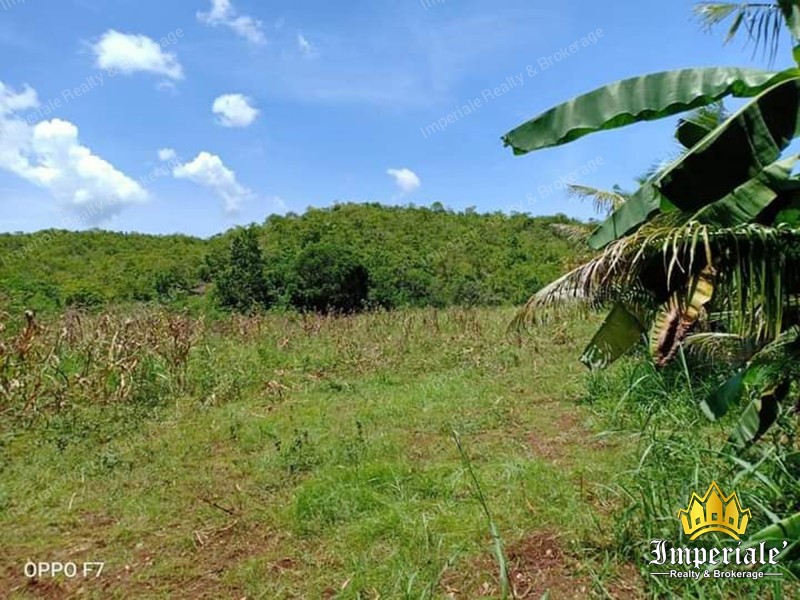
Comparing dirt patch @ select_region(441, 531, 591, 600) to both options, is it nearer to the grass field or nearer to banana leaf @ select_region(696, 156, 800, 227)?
the grass field

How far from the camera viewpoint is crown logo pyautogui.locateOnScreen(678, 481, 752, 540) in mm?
2182

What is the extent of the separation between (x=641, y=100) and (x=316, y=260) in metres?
13.0

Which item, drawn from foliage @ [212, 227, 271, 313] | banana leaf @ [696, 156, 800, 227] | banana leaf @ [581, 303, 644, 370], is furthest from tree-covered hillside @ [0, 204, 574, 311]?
banana leaf @ [696, 156, 800, 227]

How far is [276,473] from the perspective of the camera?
3754 mm

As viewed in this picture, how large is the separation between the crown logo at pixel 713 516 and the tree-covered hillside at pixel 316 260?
12.4m

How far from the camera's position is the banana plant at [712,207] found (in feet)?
7.32

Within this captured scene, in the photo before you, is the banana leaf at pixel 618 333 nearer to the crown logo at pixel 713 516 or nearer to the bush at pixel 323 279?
the crown logo at pixel 713 516

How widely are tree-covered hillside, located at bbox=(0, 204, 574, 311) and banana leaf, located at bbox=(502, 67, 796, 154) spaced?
1188cm

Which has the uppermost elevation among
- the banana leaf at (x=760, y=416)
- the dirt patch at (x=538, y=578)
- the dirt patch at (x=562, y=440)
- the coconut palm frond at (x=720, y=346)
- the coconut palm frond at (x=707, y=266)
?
the coconut palm frond at (x=707, y=266)

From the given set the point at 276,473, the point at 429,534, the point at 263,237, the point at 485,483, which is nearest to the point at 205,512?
the point at 276,473

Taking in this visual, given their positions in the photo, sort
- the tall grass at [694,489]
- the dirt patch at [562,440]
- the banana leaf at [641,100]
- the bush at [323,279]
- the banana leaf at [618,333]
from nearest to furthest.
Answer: the tall grass at [694,489], the banana leaf at [641,100], the banana leaf at [618,333], the dirt patch at [562,440], the bush at [323,279]

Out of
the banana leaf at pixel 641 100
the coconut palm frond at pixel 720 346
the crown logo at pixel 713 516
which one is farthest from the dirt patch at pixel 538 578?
the coconut palm frond at pixel 720 346

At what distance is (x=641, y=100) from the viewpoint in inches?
97.1

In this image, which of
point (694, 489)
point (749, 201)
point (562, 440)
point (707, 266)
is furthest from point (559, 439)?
point (749, 201)
